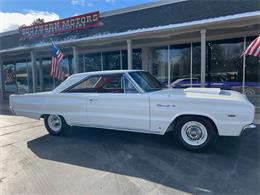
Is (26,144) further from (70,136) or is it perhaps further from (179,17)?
(179,17)

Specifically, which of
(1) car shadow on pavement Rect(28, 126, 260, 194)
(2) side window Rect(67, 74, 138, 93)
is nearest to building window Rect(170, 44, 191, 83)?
(1) car shadow on pavement Rect(28, 126, 260, 194)

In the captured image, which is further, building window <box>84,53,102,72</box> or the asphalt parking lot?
building window <box>84,53,102,72</box>

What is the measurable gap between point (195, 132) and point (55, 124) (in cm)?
371

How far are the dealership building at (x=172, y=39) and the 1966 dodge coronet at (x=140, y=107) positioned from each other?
4330 millimetres

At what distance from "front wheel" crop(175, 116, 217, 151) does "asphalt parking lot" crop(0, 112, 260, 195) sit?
179 millimetres

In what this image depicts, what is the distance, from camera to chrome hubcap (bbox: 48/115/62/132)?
591cm

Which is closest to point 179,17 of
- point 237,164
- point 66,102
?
point 66,102

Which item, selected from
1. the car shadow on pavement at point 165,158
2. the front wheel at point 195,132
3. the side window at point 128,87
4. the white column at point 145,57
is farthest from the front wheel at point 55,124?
the white column at point 145,57

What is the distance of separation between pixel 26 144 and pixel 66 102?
1.37 metres

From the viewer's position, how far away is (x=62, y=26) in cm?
1293

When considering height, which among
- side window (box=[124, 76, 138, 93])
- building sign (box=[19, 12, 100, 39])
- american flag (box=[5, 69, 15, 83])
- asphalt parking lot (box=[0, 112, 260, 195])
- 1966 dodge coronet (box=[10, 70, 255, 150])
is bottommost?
asphalt parking lot (box=[0, 112, 260, 195])

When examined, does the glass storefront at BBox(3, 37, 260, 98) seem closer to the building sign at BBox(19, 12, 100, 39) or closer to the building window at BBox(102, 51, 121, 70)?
the building window at BBox(102, 51, 121, 70)

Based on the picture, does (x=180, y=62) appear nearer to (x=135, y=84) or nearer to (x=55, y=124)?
(x=135, y=84)

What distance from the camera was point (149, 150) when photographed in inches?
182
